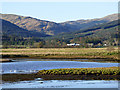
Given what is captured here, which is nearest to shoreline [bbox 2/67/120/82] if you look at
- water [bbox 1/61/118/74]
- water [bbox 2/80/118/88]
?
water [bbox 2/80/118/88]

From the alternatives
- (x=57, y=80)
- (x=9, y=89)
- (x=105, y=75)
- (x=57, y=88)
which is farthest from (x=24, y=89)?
(x=105, y=75)

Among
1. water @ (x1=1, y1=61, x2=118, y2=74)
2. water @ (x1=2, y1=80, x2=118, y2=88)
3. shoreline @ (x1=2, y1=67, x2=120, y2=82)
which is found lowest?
water @ (x1=2, y1=80, x2=118, y2=88)

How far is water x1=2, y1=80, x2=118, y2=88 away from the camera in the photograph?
120ft

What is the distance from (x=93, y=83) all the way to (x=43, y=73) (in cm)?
1165

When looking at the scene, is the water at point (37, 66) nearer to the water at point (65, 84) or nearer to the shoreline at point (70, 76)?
the shoreline at point (70, 76)

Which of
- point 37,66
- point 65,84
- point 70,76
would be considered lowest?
point 65,84

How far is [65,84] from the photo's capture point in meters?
38.1

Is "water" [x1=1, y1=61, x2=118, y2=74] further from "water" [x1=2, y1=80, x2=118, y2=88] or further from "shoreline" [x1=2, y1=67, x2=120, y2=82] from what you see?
"water" [x1=2, y1=80, x2=118, y2=88]

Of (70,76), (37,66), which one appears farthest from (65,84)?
(37,66)

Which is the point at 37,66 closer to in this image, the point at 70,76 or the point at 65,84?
the point at 70,76

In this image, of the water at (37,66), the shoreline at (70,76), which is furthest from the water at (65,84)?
the water at (37,66)

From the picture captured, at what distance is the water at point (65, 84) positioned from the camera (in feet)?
120

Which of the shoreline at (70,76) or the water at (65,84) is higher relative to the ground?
the shoreline at (70,76)

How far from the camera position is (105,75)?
45.1 metres
